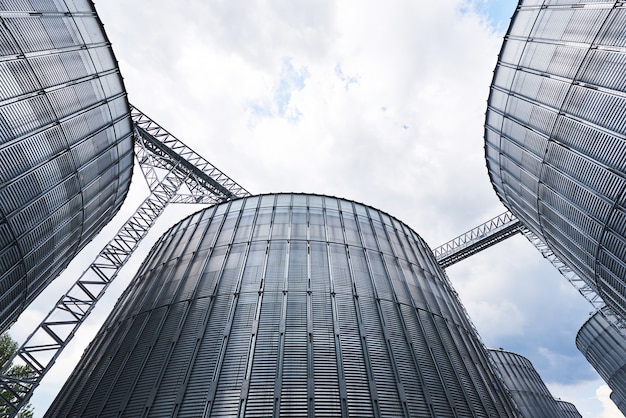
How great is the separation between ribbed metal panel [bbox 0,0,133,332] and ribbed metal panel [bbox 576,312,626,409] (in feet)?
142

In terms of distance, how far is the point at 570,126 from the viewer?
14.1 m

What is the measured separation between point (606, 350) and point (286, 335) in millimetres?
35916

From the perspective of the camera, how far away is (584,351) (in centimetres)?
3694

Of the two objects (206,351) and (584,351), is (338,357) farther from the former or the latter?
(584,351)

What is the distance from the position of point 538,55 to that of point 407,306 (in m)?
13.2

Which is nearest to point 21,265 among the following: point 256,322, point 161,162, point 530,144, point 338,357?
point 256,322

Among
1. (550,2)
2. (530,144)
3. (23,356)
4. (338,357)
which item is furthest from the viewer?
(23,356)

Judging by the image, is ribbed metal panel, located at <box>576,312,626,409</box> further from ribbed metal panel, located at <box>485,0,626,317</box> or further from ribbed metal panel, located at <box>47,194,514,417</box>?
ribbed metal panel, located at <box>47,194,514,417</box>

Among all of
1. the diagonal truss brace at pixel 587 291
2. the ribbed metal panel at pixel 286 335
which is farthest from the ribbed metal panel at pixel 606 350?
the ribbed metal panel at pixel 286 335

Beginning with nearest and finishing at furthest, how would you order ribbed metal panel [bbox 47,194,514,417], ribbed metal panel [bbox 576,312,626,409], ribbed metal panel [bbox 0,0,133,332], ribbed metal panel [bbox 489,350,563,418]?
ribbed metal panel [bbox 0,0,133,332]
ribbed metal panel [bbox 47,194,514,417]
ribbed metal panel [bbox 576,312,626,409]
ribbed metal panel [bbox 489,350,563,418]

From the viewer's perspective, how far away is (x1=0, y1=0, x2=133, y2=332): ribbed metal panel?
37.8ft

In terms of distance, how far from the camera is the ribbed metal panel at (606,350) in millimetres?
31484

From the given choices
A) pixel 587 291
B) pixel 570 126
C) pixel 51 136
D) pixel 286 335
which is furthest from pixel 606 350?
pixel 51 136

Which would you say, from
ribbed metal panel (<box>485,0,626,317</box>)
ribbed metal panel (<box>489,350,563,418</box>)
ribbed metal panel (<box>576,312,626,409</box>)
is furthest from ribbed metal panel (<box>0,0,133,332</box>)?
ribbed metal panel (<box>576,312,626,409</box>)
